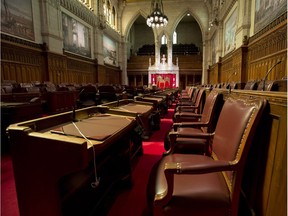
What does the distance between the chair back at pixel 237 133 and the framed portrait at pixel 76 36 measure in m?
10.7

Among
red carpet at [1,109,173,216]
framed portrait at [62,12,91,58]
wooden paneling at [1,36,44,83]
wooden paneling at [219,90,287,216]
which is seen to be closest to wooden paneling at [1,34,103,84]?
wooden paneling at [1,36,44,83]

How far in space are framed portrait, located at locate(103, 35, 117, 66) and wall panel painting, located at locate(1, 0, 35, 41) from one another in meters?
7.55

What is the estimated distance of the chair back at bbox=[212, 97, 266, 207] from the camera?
3.25ft

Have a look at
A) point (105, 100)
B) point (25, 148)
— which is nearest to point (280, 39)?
point (105, 100)

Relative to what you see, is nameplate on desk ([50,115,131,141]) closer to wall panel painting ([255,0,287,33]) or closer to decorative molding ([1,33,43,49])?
wall panel painting ([255,0,287,33])

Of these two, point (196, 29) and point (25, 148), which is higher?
point (196, 29)

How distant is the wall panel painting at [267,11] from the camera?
17.8ft

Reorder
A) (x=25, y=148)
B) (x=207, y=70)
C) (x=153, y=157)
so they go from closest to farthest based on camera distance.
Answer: (x=25, y=148) → (x=153, y=157) → (x=207, y=70)

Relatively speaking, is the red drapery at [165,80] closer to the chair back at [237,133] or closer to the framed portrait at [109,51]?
the framed portrait at [109,51]

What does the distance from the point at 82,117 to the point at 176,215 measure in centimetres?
127

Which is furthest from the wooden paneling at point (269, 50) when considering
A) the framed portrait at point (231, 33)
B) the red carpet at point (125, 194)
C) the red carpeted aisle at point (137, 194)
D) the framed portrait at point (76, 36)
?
the framed portrait at point (76, 36)

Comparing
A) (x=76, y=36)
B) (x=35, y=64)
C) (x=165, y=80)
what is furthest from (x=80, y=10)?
(x=165, y=80)

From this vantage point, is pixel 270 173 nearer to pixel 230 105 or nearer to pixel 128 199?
pixel 230 105

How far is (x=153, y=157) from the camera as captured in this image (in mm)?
2869
